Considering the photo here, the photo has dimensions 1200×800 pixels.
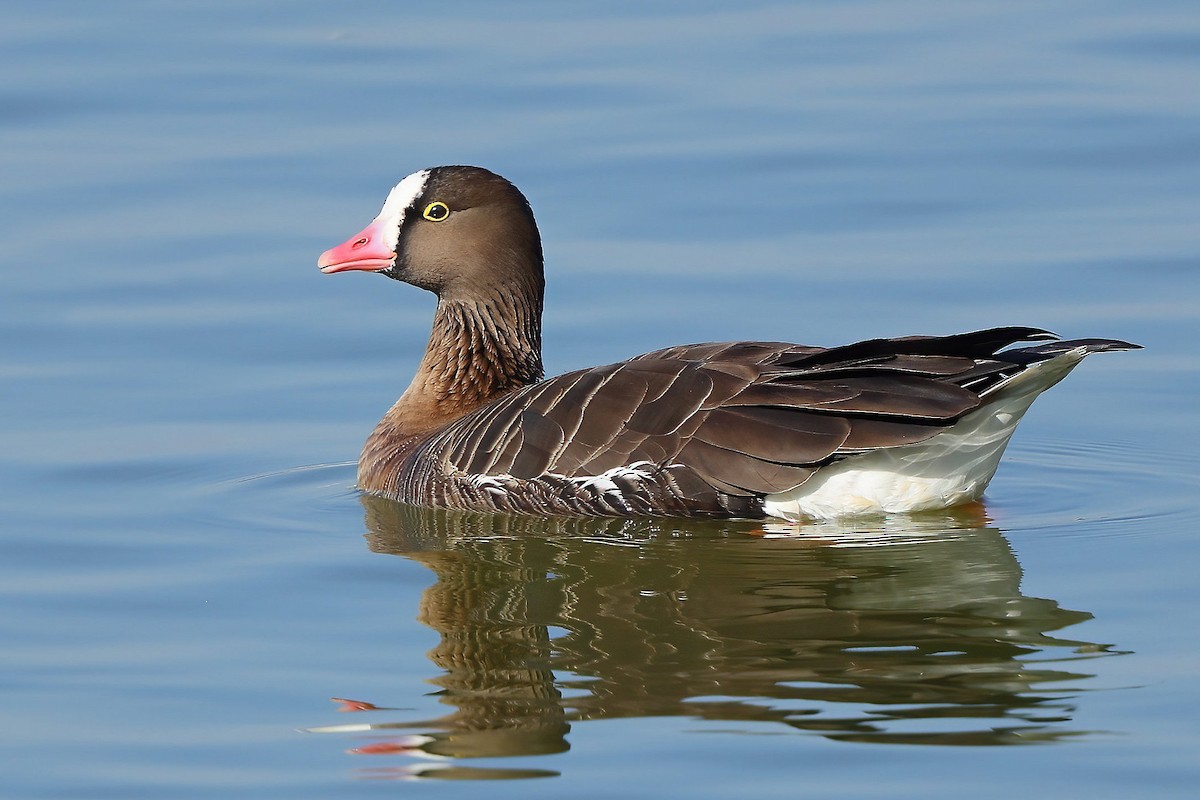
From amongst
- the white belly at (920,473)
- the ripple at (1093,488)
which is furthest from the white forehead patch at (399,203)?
the ripple at (1093,488)

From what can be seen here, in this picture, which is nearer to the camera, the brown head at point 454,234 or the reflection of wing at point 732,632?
the reflection of wing at point 732,632

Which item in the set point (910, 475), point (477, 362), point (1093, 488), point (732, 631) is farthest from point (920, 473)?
point (477, 362)

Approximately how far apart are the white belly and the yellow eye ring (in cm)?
293

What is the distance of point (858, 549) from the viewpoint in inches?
399

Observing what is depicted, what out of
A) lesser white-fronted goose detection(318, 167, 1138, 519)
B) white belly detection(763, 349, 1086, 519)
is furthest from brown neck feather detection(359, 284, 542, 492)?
white belly detection(763, 349, 1086, 519)

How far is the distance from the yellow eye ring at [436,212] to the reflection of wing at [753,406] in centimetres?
163

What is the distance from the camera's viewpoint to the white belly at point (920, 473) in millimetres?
9992

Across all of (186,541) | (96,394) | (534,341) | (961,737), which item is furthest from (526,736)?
(96,394)

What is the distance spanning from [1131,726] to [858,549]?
2.65m

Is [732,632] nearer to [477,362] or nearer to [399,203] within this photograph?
[477,362]

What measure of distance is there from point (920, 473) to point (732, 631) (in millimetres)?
1879

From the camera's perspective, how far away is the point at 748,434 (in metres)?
10.1

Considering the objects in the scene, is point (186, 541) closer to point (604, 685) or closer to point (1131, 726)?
point (604, 685)

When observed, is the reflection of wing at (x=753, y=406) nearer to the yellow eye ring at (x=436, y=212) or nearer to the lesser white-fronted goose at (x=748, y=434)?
the lesser white-fronted goose at (x=748, y=434)
